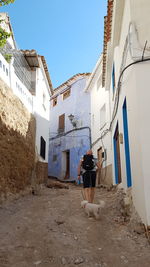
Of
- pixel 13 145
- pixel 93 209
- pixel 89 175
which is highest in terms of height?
pixel 13 145

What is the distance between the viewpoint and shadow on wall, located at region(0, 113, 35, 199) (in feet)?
20.2

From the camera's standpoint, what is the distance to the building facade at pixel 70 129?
56.0 feet

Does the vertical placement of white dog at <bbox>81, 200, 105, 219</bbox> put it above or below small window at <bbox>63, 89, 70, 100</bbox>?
below

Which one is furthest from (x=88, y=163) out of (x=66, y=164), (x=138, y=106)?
(x=66, y=164)

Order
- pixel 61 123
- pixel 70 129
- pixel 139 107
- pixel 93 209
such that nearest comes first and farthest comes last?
pixel 139 107 → pixel 93 209 → pixel 70 129 → pixel 61 123

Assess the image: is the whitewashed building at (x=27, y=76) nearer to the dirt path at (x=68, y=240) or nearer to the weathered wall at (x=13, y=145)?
the weathered wall at (x=13, y=145)

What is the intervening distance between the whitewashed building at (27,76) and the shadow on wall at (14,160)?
1.38 m

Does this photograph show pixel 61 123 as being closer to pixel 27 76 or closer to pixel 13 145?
pixel 27 76

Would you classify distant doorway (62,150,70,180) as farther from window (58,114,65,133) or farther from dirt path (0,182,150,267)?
dirt path (0,182,150,267)

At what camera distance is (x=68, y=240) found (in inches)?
149

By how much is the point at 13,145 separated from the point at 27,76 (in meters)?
4.12

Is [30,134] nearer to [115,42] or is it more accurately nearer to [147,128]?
[115,42]

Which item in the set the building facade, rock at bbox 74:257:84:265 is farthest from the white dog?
the building facade

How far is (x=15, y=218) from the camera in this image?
4.91m
